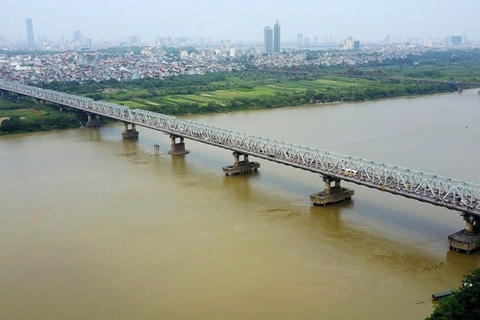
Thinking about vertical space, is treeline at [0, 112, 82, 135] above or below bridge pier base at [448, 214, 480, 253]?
above

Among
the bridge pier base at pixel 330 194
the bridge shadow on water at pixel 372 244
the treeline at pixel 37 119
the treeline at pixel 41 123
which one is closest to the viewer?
the bridge shadow on water at pixel 372 244

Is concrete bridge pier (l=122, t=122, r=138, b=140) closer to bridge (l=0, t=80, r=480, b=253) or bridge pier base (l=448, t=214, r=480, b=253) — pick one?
bridge (l=0, t=80, r=480, b=253)

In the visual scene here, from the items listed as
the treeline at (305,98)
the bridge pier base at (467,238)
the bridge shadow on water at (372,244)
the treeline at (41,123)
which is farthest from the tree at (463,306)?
the treeline at (305,98)

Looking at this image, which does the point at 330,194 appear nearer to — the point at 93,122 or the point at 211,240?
the point at 211,240

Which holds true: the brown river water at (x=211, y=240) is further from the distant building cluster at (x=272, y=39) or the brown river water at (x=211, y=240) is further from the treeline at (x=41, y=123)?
the distant building cluster at (x=272, y=39)

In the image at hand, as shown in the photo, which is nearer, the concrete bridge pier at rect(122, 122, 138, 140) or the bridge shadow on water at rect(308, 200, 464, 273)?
the bridge shadow on water at rect(308, 200, 464, 273)

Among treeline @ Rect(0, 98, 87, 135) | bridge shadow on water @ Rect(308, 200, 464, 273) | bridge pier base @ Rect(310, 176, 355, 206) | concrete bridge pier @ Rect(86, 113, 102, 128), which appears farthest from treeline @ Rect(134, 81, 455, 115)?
bridge shadow on water @ Rect(308, 200, 464, 273)

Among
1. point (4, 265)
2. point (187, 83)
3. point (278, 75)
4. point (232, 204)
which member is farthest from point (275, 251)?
point (278, 75)
